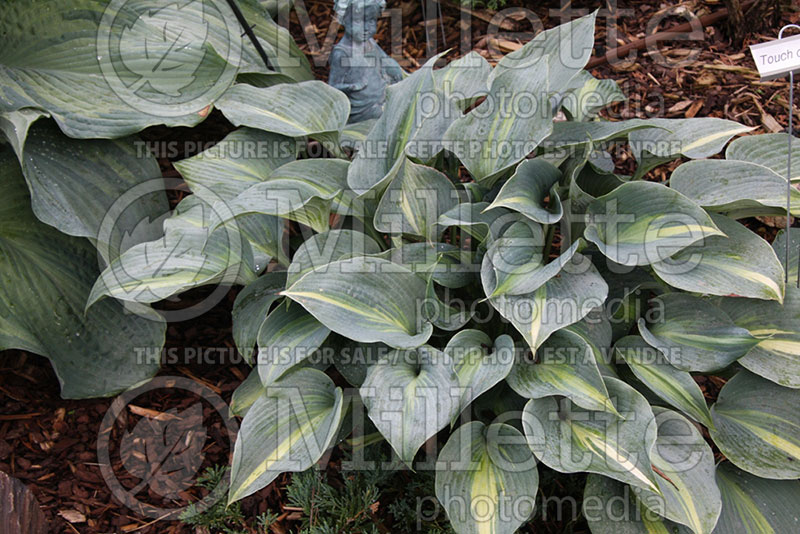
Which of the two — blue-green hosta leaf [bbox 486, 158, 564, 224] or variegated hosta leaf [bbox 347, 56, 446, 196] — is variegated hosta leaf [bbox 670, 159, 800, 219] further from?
variegated hosta leaf [bbox 347, 56, 446, 196]

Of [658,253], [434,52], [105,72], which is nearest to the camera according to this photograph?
[658,253]

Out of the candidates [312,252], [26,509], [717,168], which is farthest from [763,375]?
[26,509]

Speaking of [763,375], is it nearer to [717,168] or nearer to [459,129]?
[717,168]

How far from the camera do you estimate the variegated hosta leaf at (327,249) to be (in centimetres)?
153

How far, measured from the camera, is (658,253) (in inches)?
53.7

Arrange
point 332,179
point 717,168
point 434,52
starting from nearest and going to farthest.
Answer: point 717,168 < point 332,179 < point 434,52

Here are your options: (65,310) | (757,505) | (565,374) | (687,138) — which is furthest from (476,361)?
(65,310)

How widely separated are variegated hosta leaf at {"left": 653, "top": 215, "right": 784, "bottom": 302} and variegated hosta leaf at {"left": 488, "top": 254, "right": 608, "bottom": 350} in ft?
0.50

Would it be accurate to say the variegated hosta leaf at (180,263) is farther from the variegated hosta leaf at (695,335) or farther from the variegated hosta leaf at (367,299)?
the variegated hosta leaf at (695,335)

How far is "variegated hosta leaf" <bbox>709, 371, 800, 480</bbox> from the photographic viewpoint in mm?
1399

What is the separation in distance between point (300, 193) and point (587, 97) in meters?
0.89

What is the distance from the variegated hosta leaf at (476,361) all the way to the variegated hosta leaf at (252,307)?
1.49ft

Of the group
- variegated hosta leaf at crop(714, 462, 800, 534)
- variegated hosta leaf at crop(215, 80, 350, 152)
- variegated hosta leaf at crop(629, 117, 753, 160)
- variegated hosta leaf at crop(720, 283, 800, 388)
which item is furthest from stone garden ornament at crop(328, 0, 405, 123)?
variegated hosta leaf at crop(714, 462, 800, 534)

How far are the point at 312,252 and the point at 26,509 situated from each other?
817mm
